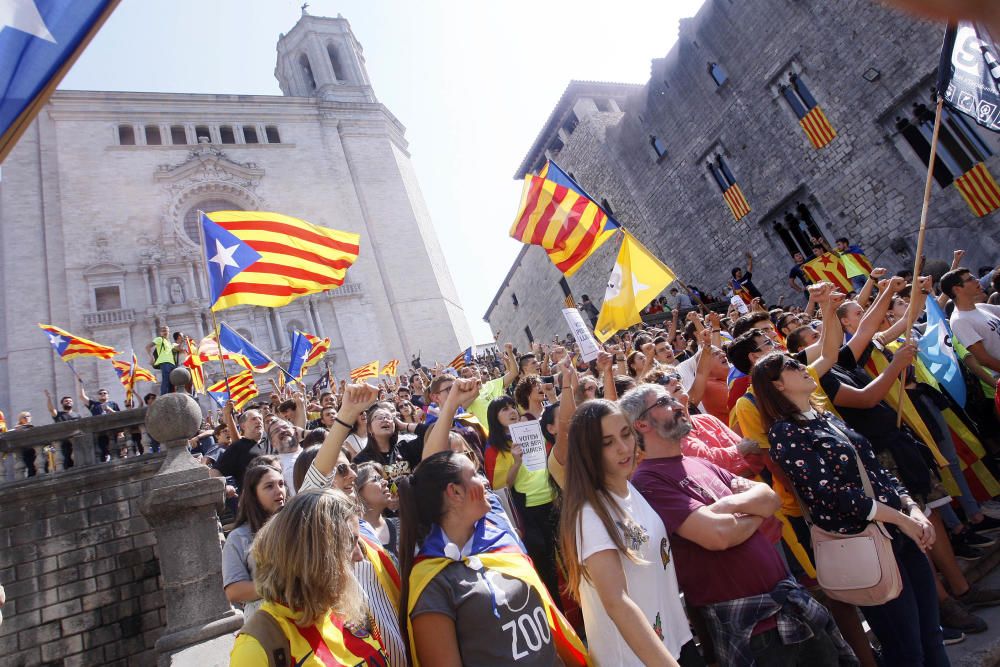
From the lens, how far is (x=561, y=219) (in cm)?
889

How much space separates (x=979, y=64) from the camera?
4207 millimetres

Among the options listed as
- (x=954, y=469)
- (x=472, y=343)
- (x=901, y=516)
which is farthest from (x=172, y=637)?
(x=472, y=343)

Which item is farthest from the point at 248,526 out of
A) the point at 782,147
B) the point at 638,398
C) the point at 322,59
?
the point at 322,59

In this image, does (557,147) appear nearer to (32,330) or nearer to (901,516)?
(32,330)

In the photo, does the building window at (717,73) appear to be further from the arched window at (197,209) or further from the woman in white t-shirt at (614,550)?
the arched window at (197,209)

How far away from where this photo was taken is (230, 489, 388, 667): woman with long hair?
2.10 metres

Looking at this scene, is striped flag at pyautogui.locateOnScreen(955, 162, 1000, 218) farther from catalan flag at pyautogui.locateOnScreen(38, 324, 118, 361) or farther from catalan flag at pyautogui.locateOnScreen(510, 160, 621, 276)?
catalan flag at pyautogui.locateOnScreen(38, 324, 118, 361)

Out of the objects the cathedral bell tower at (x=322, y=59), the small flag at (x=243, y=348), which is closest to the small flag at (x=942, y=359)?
the small flag at (x=243, y=348)

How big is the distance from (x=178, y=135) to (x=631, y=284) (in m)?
30.5

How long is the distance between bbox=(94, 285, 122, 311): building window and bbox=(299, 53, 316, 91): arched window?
61.9 feet

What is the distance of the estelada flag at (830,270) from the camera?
13695 millimetres

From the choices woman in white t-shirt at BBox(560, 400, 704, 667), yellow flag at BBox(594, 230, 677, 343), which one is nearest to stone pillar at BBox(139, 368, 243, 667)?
woman in white t-shirt at BBox(560, 400, 704, 667)

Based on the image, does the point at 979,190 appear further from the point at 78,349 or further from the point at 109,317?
Result: the point at 109,317

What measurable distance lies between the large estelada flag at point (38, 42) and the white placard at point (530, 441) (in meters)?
3.30
